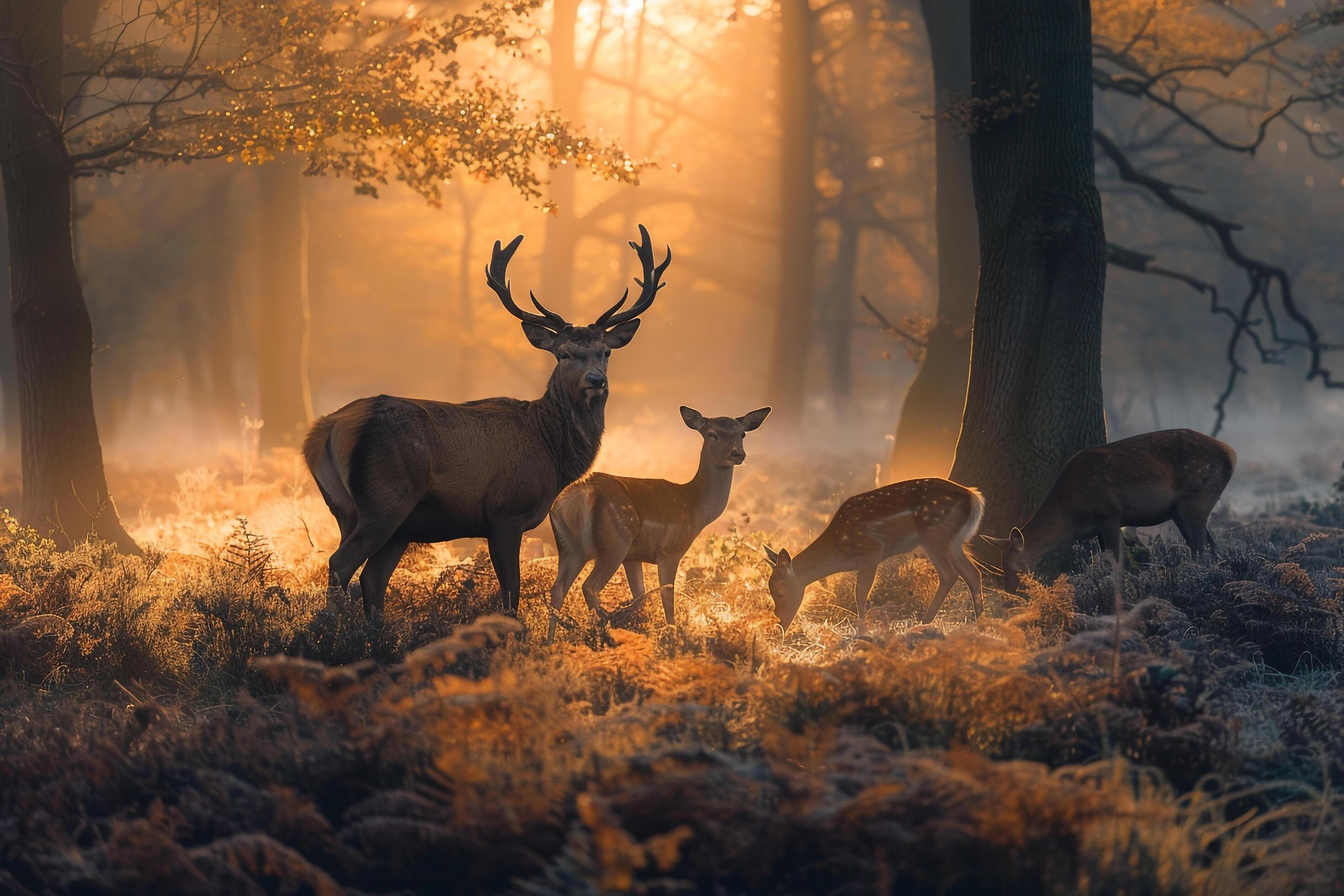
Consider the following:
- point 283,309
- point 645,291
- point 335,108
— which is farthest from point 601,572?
point 283,309

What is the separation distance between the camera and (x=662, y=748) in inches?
166

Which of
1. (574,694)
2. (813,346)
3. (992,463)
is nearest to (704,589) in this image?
(992,463)

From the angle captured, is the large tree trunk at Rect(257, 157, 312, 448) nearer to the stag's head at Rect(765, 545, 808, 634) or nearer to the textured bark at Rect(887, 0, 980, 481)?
the textured bark at Rect(887, 0, 980, 481)

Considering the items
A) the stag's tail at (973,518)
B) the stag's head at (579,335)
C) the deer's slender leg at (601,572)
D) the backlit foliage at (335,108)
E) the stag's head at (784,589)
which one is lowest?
the stag's head at (784,589)

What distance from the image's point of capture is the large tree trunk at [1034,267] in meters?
9.04

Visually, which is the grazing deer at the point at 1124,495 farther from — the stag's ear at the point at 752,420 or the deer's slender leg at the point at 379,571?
the deer's slender leg at the point at 379,571

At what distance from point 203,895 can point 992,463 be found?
6.95 m

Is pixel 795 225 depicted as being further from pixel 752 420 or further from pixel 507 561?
pixel 507 561

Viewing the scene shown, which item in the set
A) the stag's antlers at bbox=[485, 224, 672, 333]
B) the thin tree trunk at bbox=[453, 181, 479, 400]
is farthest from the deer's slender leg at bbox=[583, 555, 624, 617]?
the thin tree trunk at bbox=[453, 181, 479, 400]

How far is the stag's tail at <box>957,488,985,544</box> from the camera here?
26.2ft

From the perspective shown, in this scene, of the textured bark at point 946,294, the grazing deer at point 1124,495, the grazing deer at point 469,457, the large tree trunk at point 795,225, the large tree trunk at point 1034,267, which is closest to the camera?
the grazing deer at point 469,457

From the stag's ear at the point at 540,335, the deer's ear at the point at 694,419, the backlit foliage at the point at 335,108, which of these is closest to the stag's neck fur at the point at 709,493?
the deer's ear at the point at 694,419

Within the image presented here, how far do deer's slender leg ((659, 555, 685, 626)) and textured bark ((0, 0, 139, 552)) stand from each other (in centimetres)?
553

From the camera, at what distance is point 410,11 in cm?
2444
